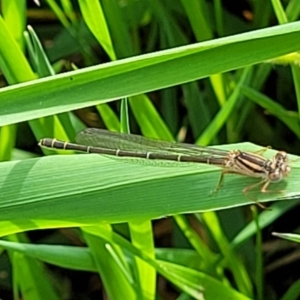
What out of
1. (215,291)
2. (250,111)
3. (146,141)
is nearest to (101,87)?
(146,141)

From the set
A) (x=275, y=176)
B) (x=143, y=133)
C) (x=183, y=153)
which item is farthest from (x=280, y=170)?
(x=143, y=133)

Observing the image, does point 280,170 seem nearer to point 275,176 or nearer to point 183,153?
point 275,176

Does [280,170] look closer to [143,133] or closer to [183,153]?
[183,153]

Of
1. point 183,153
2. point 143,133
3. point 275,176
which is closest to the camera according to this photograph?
point 275,176

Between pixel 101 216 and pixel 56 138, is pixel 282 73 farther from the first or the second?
pixel 101 216

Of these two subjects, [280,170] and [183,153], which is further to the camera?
[183,153]

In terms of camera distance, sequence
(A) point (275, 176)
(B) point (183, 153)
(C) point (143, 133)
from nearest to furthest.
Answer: (A) point (275, 176) < (B) point (183, 153) < (C) point (143, 133)

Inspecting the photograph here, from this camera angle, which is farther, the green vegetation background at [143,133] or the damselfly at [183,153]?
the damselfly at [183,153]

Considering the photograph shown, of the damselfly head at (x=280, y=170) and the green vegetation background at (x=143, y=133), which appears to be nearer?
the green vegetation background at (x=143, y=133)
